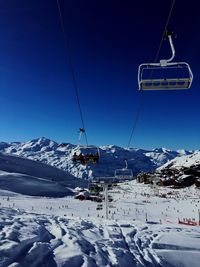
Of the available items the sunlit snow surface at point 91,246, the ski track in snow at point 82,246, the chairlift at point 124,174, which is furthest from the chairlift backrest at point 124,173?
the sunlit snow surface at point 91,246

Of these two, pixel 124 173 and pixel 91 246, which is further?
pixel 124 173

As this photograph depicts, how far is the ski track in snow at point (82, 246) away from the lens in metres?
8.98

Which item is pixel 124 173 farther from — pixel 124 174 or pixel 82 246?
pixel 82 246

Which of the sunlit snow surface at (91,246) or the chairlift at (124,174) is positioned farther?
the chairlift at (124,174)

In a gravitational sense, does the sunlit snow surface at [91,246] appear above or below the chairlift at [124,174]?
below

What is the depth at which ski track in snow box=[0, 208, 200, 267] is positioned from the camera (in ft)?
29.5

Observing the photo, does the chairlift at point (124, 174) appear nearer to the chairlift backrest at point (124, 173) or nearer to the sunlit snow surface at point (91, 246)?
the chairlift backrest at point (124, 173)

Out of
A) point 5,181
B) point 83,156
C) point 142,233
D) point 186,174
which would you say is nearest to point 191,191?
point 186,174

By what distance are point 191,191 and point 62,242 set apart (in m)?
94.9

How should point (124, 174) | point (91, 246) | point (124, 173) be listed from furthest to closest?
1. point (124, 173)
2. point (124, 174)
3. point (91, 246)

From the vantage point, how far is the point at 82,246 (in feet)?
34.9

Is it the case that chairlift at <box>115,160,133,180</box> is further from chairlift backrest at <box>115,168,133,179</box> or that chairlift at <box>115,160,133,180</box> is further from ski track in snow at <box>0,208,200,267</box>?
ski track in snow at <box>0,208,200,267</box>

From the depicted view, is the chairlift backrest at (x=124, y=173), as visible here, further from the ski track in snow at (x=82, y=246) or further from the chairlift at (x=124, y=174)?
the ski track in snow at (x=82, y=246)

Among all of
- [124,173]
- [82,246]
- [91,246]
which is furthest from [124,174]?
[82,246]
